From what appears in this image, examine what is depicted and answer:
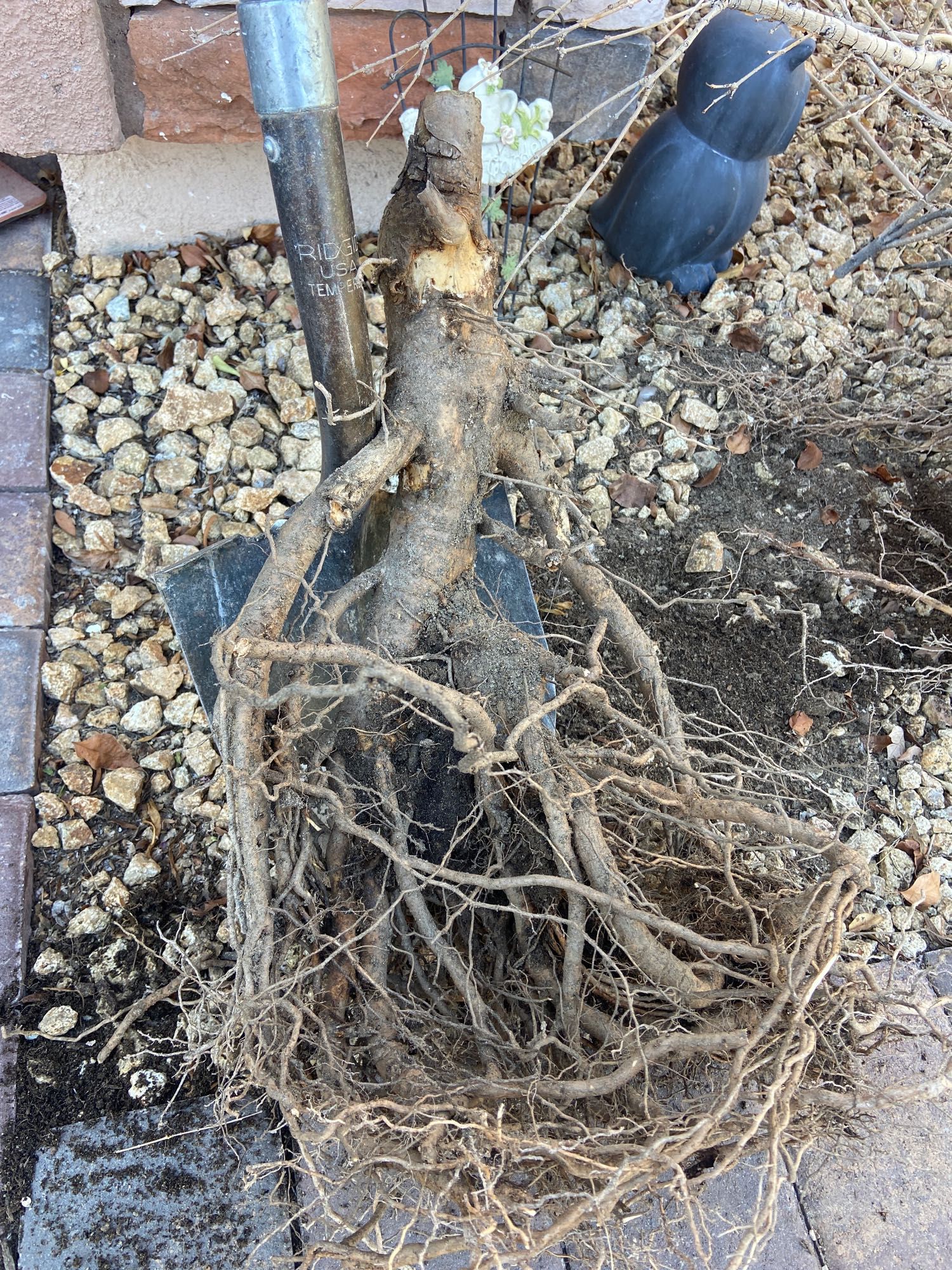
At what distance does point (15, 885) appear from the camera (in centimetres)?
154

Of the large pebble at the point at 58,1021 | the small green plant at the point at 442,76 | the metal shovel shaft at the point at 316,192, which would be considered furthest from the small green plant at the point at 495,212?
the large pebble at the point at 58,1021

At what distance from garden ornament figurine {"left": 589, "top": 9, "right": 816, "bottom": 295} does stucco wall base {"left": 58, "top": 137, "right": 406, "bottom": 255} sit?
1.99 feet

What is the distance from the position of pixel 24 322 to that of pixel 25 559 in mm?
639

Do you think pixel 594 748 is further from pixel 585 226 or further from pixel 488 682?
pixel 585 226

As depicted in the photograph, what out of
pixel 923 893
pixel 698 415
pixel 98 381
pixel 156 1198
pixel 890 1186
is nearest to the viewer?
pixel 156 1198

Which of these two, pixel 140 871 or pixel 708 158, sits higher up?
pixel 708 158

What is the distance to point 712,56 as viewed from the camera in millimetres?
1941

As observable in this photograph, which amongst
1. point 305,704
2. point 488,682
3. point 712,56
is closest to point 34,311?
point 305,704

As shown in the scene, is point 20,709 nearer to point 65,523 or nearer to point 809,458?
point 65,523

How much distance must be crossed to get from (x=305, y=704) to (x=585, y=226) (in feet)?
5.24

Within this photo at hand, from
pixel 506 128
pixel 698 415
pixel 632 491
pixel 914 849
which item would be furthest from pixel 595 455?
pixel 914 849

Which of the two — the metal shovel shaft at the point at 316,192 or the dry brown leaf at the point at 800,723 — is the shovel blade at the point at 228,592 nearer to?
the metal shovel shaft at the point at 316,192

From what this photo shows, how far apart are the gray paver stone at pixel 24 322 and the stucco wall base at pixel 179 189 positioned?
→ 16cm

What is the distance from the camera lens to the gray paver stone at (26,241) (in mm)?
2092
